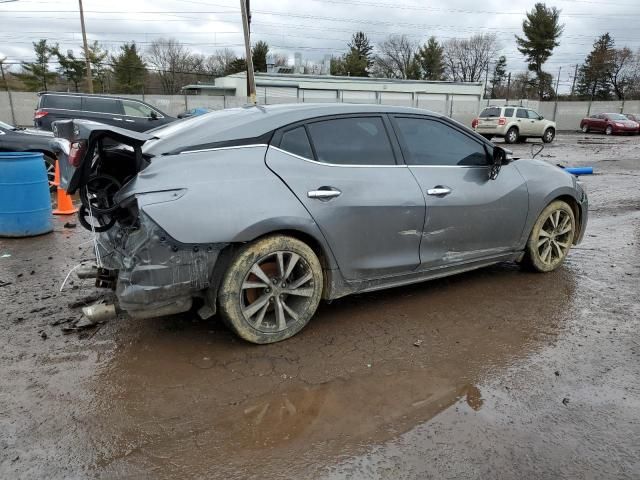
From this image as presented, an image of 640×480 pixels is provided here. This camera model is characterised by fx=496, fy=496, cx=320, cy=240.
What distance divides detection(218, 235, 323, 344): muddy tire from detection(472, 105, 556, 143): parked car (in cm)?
2262

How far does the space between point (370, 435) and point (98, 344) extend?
6.65 feet

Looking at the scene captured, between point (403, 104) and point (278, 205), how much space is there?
38956 millimetres

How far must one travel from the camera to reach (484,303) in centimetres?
427

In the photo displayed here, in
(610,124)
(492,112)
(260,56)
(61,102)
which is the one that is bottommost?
(610,124)

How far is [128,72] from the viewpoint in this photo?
51.1 meters

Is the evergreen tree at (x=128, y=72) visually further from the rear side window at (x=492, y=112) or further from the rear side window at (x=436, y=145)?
the rear side window at (x=436, y=145)

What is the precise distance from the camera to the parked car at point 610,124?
3052 cm

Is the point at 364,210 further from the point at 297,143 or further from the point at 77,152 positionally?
the point at 77,152

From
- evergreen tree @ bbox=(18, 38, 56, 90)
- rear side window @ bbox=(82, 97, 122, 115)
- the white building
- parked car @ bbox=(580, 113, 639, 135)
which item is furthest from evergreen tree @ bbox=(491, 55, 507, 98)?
rear side window @ bbox=(82, 97, 122, 115)

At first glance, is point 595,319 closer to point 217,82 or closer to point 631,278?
point 631,278

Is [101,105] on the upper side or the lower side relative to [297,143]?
lower

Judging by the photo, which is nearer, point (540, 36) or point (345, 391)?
point (345, 391)

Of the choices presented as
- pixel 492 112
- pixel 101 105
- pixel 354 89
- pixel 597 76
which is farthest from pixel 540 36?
pixel 101 105

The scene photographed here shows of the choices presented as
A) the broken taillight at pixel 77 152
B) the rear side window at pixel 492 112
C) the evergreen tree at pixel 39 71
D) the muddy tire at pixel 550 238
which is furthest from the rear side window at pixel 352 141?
the evergreen tree at pixel 39 71
